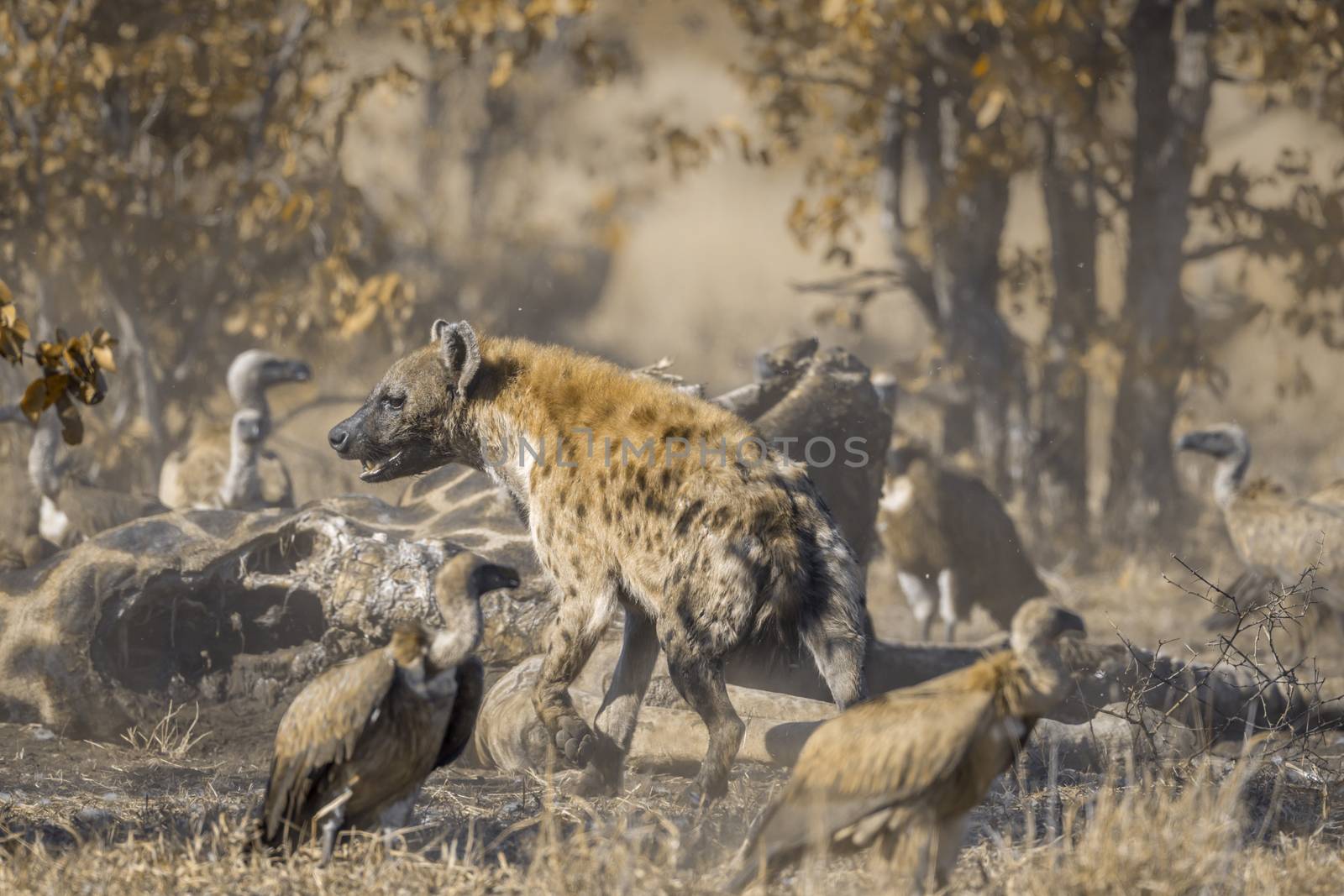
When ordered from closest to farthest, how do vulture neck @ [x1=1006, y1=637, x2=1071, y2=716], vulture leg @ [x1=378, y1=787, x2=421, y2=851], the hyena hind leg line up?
1. vulture neck @ [x1=1006, y1=637, x2=1071, y2=716]
2. vulture leg @ [x1=378, y1=787, x2=421, y2=851]
3. the hyena hind leg

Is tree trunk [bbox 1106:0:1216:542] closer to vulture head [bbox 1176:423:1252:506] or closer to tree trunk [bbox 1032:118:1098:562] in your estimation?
tree trunk [bbox 1032:118:1098:562]

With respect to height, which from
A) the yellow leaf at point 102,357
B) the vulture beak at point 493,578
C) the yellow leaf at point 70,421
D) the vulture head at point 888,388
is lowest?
the vulture beak at point 493,578

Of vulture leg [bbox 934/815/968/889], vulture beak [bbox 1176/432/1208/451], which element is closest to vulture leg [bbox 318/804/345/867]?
vulture leg [bbox 934/815/968/889]

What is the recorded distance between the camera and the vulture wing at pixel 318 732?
159 inches

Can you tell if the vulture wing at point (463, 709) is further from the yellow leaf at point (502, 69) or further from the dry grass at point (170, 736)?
the yellow leaf at point (502, 69)

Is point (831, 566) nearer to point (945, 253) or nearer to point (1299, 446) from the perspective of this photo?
point (945, 253)

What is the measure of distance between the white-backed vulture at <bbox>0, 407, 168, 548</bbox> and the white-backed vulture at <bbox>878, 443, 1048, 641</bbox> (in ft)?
14.7

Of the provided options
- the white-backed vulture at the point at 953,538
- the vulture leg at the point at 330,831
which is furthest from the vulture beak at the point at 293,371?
the vulture leg at the point at 330,831

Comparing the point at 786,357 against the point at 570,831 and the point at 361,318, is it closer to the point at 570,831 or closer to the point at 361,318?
the point at 361,318

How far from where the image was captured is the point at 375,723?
4059mm

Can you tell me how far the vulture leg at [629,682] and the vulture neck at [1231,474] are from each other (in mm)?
5443

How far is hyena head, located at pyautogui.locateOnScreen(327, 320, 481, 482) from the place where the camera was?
5727 millimetres

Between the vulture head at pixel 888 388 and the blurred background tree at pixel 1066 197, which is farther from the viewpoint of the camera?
the blurred background tree at pixel 1066 197

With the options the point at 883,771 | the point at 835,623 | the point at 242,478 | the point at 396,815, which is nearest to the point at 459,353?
the point at 835,623
